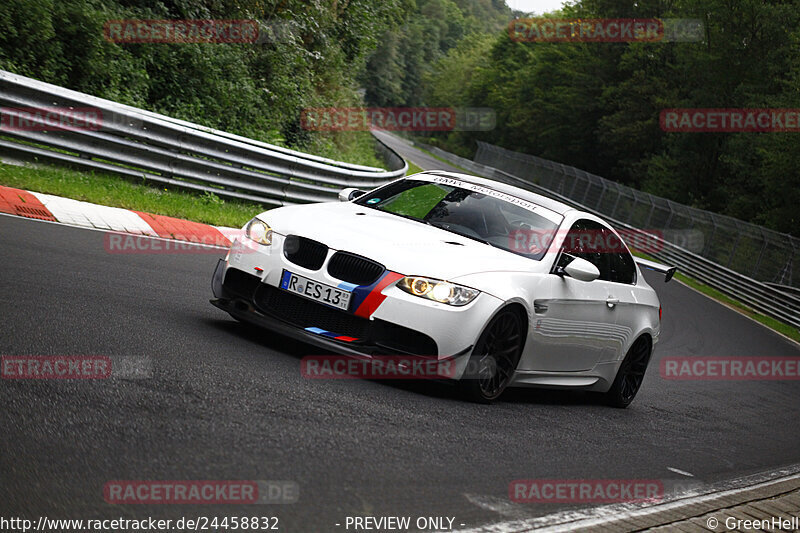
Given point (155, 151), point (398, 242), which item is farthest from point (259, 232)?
point (155, 151)

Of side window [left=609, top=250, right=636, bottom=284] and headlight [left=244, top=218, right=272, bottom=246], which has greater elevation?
side window [left=609, top=250, right=636, bottom=284]

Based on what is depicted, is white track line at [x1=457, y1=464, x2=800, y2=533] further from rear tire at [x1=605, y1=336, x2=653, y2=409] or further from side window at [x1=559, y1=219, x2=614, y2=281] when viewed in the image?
rear tire at [x1=605, y1=336, x2=653, y2=409]

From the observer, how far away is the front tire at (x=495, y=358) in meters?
6.28

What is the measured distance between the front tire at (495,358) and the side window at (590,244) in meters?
1.03

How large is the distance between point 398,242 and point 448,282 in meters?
0.57

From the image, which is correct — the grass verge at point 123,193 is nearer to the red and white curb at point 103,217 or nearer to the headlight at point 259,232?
the red and white curb at point 103,217

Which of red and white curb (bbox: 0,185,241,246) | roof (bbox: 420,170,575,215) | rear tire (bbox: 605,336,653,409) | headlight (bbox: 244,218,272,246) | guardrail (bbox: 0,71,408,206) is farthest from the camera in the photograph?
guardrail (bbox: 0,71,408,206)

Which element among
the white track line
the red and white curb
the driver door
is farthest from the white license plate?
the red and white curb

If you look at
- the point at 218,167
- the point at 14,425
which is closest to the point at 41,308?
the point at 14,425

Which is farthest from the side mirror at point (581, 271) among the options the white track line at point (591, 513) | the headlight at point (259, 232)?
the headlight at point (259, 232)

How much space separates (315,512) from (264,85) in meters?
19.1

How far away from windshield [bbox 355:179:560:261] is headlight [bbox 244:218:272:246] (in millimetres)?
1241

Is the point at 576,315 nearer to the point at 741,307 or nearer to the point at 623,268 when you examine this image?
the point at 623,268

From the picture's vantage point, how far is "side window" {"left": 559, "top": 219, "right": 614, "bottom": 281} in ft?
25.0
